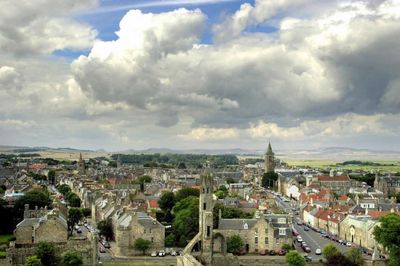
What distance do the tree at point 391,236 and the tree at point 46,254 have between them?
37.9 m

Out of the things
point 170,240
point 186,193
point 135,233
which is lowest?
point 170,240

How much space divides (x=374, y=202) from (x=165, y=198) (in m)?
40.9

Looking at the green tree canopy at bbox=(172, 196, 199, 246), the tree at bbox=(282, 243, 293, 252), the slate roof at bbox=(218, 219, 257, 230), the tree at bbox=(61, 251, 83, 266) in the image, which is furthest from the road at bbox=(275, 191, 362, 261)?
the tree at bbox=(61, 251, 83, 266)

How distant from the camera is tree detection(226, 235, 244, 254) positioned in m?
72.6

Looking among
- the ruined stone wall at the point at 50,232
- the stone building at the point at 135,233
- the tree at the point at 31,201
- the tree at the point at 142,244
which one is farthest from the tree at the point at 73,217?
the tree at the point at 142,244

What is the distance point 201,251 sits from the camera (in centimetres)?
6116

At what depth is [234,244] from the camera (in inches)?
2867

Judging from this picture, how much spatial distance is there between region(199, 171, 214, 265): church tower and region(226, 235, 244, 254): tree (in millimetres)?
11693

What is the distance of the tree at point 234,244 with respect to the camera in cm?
7256

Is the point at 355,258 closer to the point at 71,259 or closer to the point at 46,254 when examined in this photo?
the point at 71,259

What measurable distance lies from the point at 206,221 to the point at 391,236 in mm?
22000

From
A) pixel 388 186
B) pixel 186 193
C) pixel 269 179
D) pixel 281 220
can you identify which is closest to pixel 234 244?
pixel 281 220

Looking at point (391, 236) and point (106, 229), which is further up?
point (391, 236)

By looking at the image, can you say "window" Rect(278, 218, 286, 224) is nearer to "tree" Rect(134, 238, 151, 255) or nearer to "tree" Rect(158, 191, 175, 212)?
"tree" Rect(134, 238, 151, 255)
